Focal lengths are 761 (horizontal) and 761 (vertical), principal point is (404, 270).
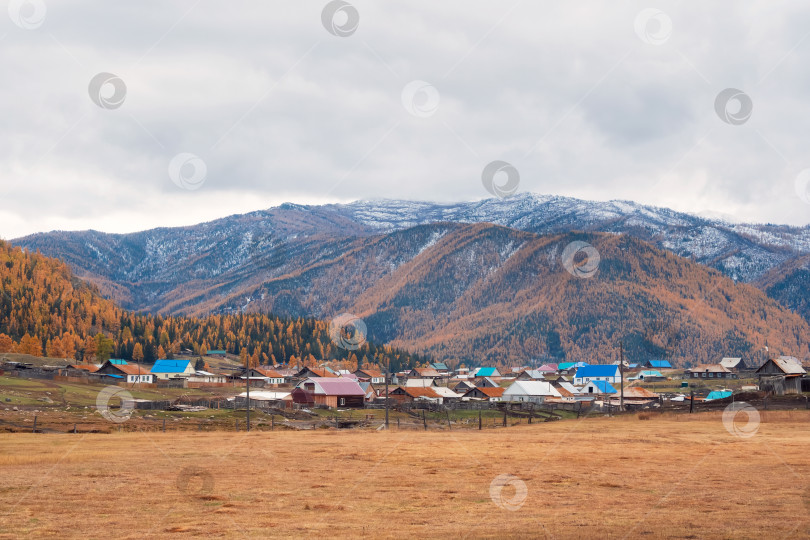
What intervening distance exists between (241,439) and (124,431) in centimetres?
1432

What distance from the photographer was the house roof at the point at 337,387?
5035 inches

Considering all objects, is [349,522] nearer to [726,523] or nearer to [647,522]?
[647,522]

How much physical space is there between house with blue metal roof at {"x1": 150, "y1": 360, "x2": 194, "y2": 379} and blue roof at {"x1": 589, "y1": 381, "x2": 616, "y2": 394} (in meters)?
88.4

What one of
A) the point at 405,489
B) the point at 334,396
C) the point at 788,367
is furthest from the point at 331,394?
the point at 405,489

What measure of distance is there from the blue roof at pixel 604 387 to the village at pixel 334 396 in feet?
0.70

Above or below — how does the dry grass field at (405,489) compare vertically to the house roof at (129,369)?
below

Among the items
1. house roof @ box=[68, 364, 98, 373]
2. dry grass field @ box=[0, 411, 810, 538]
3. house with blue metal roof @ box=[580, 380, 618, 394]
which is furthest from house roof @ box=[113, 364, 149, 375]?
dry grass field @ box=[0, 411, 810, 538]

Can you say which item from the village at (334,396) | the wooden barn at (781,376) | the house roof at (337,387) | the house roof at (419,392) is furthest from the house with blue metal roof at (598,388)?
the house roof at (337,387)

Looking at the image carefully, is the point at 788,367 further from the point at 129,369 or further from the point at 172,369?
the point at 172,369

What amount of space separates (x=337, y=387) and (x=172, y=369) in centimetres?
5311

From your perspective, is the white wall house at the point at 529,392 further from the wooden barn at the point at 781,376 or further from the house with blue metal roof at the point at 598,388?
the wooden barn at the point at 781,376

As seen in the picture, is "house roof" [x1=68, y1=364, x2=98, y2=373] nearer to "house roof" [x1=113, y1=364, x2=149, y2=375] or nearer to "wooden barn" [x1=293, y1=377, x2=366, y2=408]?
"house roof" [x1=113, y1=364, x2=149, y2=375]

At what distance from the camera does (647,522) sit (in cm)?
2269

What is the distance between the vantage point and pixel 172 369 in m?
166
